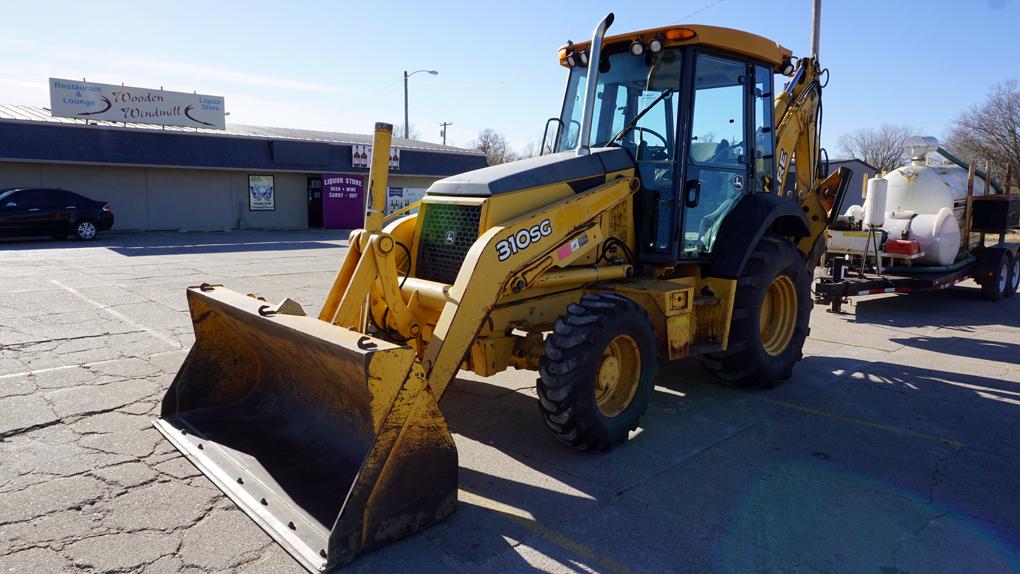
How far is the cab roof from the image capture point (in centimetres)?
545

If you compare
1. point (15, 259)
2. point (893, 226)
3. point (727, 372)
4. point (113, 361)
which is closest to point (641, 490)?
point (727, 372)

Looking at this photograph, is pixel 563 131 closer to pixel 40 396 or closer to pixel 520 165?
pixel 520 165

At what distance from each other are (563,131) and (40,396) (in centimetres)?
492

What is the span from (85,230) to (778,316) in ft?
65.5

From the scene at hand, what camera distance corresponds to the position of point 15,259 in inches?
586

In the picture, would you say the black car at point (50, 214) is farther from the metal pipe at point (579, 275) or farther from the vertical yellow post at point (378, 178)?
the metal pipe at point (579, 275)

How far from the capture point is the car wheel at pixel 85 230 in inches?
781

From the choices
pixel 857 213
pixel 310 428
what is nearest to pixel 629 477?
pixel 310 428

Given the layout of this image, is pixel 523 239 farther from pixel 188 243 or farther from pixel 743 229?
pixel 188 243

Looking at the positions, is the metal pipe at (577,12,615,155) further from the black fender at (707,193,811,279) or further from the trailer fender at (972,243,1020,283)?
the trailer fender at (972,243,1020,283)

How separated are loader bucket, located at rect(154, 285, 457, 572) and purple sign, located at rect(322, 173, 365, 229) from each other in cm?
2368

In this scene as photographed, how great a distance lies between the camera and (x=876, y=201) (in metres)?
10.1

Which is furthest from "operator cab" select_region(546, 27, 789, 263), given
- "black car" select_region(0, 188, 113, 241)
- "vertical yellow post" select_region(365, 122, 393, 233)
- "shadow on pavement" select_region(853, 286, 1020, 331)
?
"black car" select_region(0, 188, 113, 241)

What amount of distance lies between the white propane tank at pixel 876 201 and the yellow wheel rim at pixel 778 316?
441 centimetres
